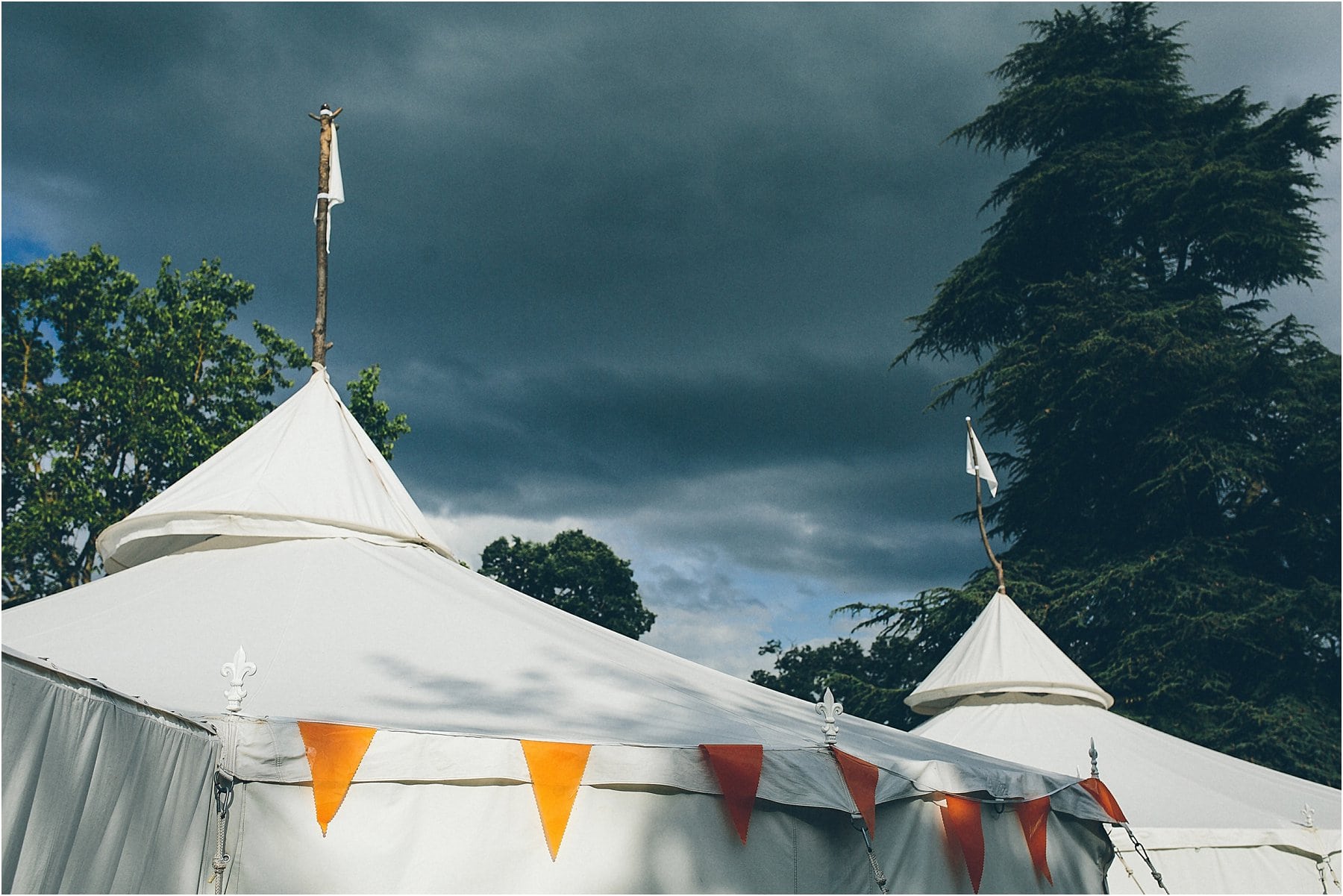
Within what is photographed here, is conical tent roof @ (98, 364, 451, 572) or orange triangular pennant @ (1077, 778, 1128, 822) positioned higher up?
conical tent roof @ (98, 364, 451, 572)

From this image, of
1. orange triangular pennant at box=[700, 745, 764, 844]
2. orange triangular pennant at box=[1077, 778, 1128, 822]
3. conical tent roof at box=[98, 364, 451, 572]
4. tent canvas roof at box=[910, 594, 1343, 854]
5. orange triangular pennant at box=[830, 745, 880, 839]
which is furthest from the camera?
tent canvas roof at box=[910, 594, 1343, 854]

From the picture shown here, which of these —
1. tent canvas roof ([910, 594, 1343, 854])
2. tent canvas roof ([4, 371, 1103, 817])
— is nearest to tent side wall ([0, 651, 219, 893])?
tent canvas roof ([4, 371, 1103, 817])

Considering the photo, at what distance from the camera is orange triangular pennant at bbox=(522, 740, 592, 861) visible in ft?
12.5

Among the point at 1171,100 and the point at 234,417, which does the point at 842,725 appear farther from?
the point at 1171,100

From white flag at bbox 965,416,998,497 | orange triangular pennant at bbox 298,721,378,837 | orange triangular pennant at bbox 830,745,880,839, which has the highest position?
white flag at bbox 965,416,998,497

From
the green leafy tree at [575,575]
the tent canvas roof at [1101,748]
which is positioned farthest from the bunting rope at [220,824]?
the green leafy tree at [575,575]

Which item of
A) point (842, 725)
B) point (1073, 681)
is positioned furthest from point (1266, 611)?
point (842, 725)

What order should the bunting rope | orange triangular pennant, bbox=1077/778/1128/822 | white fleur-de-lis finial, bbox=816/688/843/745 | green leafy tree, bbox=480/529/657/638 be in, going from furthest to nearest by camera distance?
1. green leafy tree, bbox=480/529/657/638
2. orange triangular pennant, bbox=1077/778/1128/822
3. white fleur-de-lis finial, bbox=816/688/843/745
4. the bunting rope

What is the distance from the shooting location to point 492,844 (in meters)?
3.87

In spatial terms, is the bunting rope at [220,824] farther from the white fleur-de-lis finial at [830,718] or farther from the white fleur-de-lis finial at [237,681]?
the white fleur-de-lis finial at [830,718]

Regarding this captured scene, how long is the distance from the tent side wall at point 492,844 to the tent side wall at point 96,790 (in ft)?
0.82

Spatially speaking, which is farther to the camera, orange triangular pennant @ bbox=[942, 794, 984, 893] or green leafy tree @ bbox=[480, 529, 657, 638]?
green leafy tree @ bbox=[480, 529, 657, 638]

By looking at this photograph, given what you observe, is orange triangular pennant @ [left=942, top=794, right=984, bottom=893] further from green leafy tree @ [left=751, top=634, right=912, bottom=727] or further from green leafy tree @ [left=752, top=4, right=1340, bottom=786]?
green leafy tree @ [left=752, top=4, right=1340, bottom=786]

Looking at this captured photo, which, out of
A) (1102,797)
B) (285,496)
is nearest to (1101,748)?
(1102,797)
